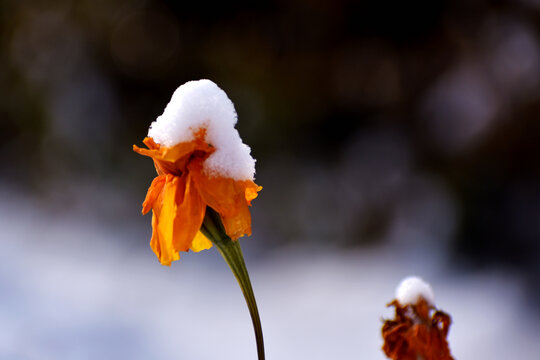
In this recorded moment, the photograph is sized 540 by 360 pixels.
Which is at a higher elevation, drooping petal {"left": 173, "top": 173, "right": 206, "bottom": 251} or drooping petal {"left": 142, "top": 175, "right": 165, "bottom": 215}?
drooping petal {"left": 142, "top": 175, "right": 165, "bottom": 215}

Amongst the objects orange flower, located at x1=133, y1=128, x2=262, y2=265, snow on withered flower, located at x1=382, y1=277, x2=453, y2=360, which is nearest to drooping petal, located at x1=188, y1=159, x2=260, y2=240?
orange flower, located at x1=133, y1=128, x2=262, y2=265

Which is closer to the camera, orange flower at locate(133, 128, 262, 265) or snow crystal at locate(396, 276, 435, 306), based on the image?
orange flower at locate(133, 128, 262, 265)

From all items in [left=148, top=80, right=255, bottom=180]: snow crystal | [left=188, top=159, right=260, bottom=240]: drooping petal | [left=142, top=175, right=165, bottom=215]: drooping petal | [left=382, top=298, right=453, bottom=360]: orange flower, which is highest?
[left=148, top=80, right=255, bottom=180]: snow crystal

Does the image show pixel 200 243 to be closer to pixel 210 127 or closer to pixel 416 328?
pixel 210 127

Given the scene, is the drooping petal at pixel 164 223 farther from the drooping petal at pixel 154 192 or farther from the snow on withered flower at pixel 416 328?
the snow on withered flower at pixel 416 328

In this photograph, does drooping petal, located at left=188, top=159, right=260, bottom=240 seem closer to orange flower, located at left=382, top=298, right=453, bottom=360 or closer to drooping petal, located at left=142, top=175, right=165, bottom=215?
drooping petal, located at left=142, top=175, right=165, bottom=215

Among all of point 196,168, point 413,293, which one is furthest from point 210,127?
point 413,293

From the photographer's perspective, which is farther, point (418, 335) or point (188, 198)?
point (418, 335)

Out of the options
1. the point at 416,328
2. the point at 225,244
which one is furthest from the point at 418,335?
the point at 225,244
